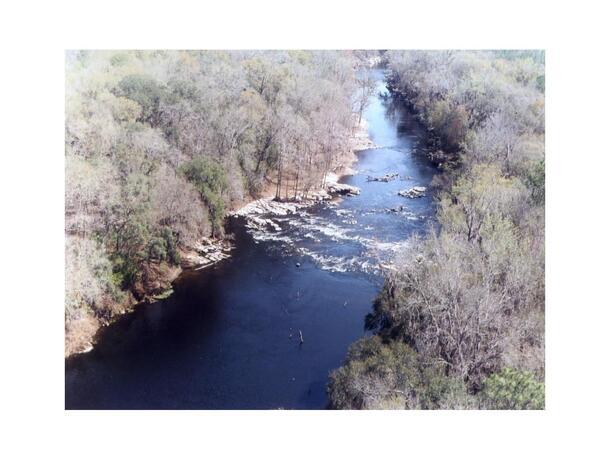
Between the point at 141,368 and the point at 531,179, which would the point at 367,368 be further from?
the point at 531,179

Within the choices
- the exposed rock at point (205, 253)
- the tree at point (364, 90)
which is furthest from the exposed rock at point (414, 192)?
the tree at point (364, 90)

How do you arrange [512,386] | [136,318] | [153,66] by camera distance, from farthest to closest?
[153,66]
[136,318]
[512,386]

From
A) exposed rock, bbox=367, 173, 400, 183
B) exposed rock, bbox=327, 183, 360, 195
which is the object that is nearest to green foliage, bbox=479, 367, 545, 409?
exposed rock, bbox=327, 183, 360, 195

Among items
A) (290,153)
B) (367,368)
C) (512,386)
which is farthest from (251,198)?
(512,386)

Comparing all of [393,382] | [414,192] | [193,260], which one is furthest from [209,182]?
[393,382]

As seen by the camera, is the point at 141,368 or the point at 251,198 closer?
the point at 141,368

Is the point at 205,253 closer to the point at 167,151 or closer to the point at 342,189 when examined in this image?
the point at 167,151

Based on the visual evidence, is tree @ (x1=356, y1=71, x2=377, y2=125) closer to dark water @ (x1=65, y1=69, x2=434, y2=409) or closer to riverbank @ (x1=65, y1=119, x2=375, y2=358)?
riverbank @ (x1=65, y1=119, x2=375, y2=358)
